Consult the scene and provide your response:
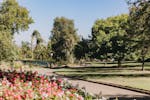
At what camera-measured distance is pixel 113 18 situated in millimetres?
71938

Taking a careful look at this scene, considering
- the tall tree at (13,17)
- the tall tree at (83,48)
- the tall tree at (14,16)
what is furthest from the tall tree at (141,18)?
the tall tree at (14,16)

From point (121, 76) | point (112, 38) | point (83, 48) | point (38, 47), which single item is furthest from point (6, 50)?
point (38, 47)

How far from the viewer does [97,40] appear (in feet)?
212

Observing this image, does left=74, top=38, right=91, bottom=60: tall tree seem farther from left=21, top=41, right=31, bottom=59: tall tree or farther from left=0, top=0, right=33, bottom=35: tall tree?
left=21, top=41, right=31, bottom=59: tall tree

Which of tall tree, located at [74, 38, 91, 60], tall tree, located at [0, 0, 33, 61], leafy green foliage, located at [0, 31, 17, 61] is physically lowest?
leafy green foliage, located at [0, 31, 17, 61]

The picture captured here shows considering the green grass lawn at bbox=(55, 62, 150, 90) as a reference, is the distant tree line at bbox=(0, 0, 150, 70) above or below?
above

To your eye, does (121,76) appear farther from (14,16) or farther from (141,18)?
(14,16)

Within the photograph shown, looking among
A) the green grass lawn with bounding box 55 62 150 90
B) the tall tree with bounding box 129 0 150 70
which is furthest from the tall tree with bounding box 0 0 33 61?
the tall tree with bounding box 129 0 150 70

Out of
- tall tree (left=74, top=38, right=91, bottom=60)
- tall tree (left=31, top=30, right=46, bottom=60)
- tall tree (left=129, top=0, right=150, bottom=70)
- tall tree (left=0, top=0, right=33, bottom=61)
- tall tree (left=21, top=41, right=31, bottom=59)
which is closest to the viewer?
tall tree (left=129, top=0, right=150, bottom=70)

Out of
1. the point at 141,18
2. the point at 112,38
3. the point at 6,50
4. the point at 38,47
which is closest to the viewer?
the point at 141,18

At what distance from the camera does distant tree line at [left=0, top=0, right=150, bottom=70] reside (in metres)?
34.9

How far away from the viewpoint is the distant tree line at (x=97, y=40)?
34.9 metres

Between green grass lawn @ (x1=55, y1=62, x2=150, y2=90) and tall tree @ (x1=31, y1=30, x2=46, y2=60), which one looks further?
tall tree @ (x1=31, y1=30, x2=46, y2=60)

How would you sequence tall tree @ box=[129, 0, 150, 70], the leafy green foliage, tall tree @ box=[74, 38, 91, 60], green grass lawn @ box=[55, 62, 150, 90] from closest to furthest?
green grass lawn @ box=[55, 62, 150, 90] < tall tree @ box=[129, 0, 150, 70] < the leafy green foliage < tall tree @ box=[74, 38, 91, 60]
